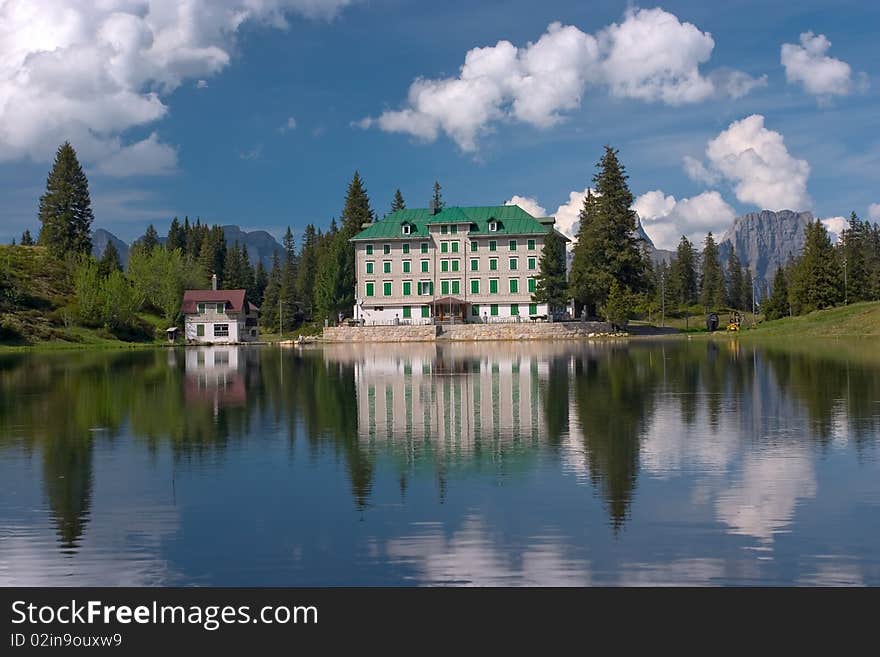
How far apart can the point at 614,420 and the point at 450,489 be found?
8.09 metres

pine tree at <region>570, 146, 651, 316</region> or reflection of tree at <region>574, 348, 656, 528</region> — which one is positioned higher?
pine tree at <region>570, 146, 651, 316</region>

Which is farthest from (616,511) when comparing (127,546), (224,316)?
(224,316)

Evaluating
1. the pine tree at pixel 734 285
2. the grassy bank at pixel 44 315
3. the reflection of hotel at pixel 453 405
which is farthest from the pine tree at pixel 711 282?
the reflection of hotel at pixel 453 405

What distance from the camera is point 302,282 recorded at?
12925cm

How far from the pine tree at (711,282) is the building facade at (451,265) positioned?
55.6 m

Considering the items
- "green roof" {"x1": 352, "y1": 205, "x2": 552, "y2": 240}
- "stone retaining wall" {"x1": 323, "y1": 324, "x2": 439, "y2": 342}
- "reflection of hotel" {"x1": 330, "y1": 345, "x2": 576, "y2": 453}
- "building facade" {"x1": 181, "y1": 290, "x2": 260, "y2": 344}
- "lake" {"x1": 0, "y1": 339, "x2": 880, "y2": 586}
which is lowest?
"lake" {"x1": 0, "y1": 339, "x2": 880, "y2": 586}

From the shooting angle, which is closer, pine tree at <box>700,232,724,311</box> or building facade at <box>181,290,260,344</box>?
building facade at <box>181,290,260,344</box>

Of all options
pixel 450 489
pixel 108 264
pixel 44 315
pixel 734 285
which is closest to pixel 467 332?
pixel 44 315

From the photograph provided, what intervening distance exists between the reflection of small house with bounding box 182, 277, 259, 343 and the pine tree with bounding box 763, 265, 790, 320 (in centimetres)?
6330

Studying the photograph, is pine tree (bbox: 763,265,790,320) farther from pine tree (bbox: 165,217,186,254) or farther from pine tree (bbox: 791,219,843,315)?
pine tree (bbox: 165,217,186,254)

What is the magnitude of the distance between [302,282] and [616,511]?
120695 millimetres

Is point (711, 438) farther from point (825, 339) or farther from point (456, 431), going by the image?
point (825, 339)

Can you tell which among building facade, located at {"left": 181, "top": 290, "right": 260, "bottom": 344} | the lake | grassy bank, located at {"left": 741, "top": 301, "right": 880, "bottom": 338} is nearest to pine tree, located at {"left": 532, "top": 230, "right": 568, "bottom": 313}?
grassy bank, located at {"left": 741, "top": 301, "right": 880, "bottom": 338}

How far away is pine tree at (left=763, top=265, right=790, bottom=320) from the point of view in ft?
334
